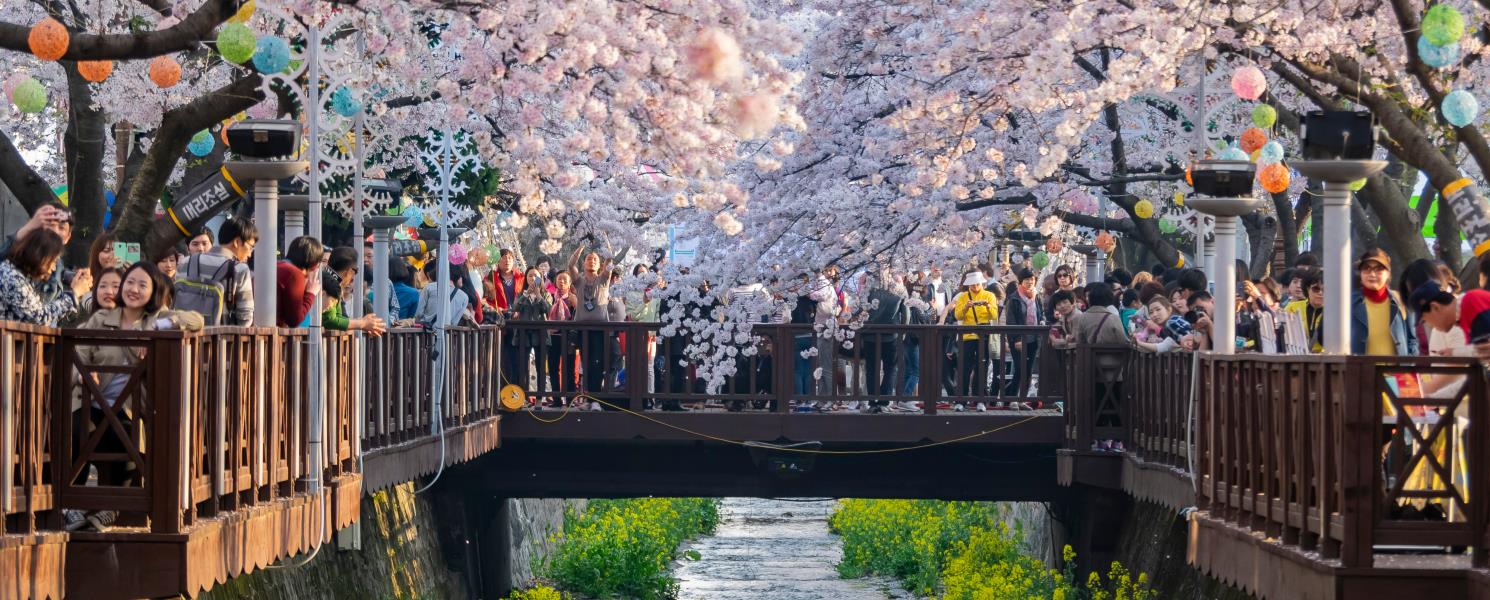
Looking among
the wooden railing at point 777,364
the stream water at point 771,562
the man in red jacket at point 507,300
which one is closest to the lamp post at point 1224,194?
the wooden railing at point 777,364

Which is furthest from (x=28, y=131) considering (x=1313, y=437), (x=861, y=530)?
(x=1313, y=437)

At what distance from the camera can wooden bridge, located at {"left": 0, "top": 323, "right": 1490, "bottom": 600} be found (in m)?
9.41

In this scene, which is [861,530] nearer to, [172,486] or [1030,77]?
[1030,77]

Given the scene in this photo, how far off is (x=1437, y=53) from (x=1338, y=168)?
2.28 metres

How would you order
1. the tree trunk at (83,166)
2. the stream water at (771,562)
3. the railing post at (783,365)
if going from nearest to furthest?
the tree trunk at (83,166) → the railing post at (783,365) → the stream water at (771,562)

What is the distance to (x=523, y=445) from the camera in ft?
71.0

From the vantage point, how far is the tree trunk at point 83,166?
1652 cm

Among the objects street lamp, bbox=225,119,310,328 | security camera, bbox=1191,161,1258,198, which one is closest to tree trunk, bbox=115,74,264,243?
street lamp, bbox=225,119,310,328

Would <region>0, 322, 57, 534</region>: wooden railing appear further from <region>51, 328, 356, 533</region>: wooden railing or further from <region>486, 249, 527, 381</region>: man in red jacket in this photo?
<region>486, 249, 527, 381</region>: man in red jacket

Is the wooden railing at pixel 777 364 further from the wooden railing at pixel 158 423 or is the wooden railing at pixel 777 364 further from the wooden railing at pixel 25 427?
the wooden railing at pixel 25 427

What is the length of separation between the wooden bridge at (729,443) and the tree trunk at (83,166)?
259 centimetres

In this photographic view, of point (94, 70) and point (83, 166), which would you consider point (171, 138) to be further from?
A: point (83, 166)

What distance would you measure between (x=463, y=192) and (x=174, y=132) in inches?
190

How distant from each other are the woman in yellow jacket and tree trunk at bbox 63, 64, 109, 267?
7982mm
